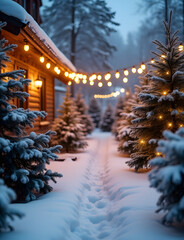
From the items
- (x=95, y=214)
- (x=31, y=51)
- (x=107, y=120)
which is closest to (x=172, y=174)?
(x=95, y=214)

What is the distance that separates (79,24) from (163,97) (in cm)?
2018

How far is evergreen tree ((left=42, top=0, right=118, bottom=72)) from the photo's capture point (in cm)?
2388

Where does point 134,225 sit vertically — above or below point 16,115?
below

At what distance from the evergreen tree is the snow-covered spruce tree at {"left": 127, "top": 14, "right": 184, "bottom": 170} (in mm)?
17593

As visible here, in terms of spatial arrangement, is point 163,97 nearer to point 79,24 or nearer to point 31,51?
point 31,51

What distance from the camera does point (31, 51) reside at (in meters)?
8.77

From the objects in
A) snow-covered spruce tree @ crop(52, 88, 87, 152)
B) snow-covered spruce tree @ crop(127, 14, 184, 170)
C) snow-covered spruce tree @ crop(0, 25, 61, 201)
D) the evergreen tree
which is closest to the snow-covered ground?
snow-covered spruce tree @ crop(0, 25, 61, 201)

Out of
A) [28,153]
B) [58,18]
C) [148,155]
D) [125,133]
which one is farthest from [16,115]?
[58,18]

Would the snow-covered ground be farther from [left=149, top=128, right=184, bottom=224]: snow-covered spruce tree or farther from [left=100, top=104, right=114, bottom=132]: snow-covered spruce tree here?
[left=100, top=104, right=114, bottom=132]: snow-covered spruce tree

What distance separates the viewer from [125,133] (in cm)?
1150

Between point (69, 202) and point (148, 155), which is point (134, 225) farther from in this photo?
point (148, 155)

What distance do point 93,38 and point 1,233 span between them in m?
24.9

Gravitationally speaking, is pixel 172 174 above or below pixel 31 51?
below

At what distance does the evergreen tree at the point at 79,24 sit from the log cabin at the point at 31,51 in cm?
1178
